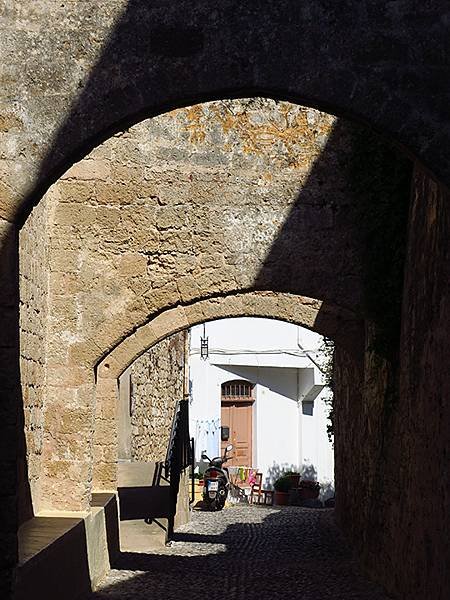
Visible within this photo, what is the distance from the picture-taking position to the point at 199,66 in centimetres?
430

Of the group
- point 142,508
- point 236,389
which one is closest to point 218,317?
point 142,508

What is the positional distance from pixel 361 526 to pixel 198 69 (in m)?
7.10

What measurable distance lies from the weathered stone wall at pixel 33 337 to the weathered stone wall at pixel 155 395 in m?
5.02

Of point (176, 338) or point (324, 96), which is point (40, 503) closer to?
point (324, 96)

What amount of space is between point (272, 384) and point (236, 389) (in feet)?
2.66

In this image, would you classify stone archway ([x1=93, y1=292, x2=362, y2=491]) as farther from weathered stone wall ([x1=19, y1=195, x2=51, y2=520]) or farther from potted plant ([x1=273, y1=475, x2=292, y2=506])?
potted plant ([x1=273, y1=475, x2=292, y2=506])

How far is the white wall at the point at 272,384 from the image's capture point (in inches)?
958

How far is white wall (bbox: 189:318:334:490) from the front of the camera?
24328 mm

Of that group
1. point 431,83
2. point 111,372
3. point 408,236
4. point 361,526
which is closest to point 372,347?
point 408,236

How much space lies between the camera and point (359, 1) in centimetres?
429

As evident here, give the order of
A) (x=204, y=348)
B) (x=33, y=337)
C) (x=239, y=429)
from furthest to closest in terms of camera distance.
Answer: (x=239, y=429) → (x=204, y=348) → (x=33, y=337)

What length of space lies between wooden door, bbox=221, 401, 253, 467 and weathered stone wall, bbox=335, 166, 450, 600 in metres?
13.7

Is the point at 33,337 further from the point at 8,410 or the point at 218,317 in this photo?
the point at 8,410

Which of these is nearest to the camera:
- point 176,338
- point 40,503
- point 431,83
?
point 431,83
